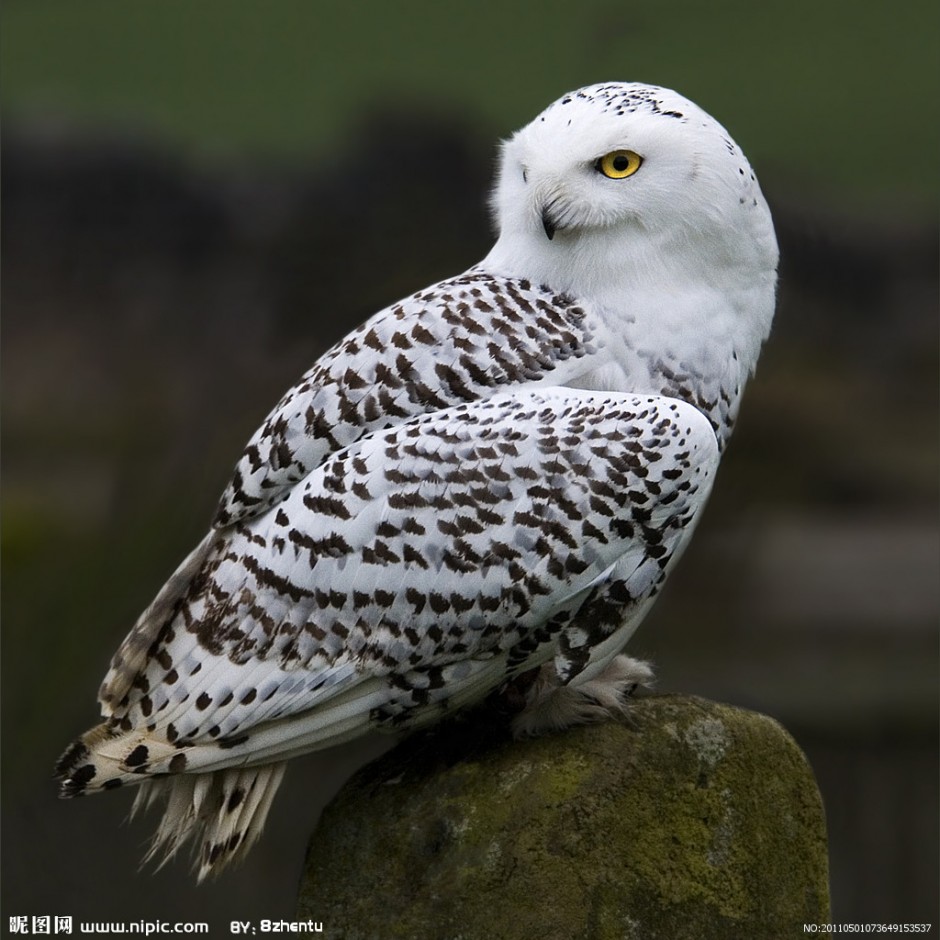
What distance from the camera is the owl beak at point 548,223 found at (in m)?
1.87

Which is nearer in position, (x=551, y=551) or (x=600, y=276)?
(x=551, y=551)

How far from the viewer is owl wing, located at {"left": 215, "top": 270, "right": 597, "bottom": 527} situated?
1852 millimetres

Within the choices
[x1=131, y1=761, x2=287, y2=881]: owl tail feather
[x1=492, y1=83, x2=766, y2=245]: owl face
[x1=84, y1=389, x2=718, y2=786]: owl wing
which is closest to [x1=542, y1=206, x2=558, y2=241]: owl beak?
[x1=492, y1=83, x2=766, y2=245]: owl face

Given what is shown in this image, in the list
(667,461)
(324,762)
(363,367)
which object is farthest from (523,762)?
(324,762)

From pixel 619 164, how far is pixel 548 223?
133 mm

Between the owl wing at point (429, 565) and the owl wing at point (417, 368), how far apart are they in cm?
4

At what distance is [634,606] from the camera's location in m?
1.80

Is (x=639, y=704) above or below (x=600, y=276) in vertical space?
below

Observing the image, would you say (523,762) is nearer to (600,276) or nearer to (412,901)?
(412,901)

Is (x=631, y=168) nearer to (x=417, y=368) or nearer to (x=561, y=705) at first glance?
(x=417, y=368)

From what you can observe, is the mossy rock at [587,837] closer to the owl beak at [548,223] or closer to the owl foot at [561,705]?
the owl foot at [561,705]

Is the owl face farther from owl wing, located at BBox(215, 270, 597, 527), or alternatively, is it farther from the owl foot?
the owl foot

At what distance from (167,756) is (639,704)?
0.72 metres

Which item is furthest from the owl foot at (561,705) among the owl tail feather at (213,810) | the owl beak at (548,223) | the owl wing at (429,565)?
the owl beak at (548,223)
